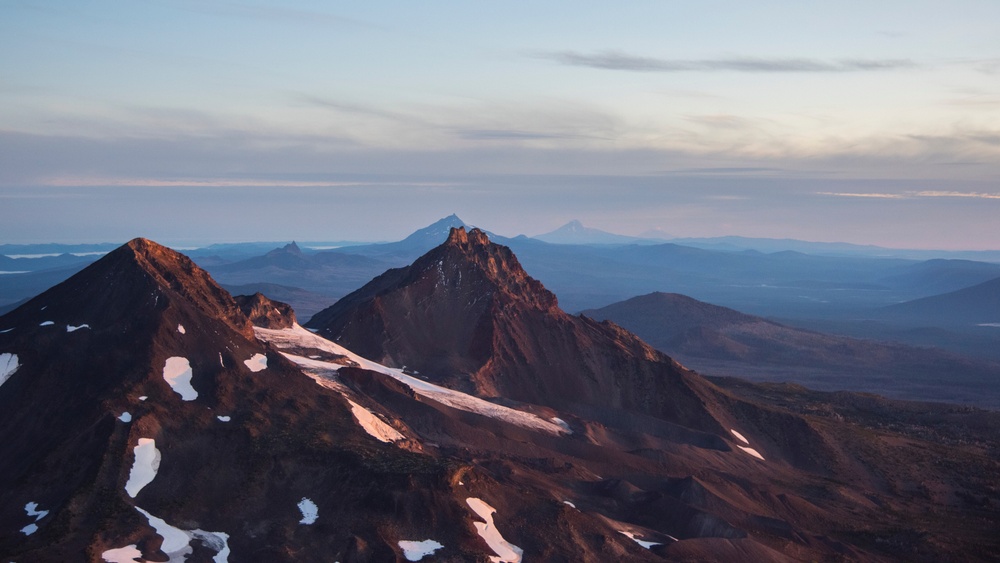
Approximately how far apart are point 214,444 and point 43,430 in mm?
10722

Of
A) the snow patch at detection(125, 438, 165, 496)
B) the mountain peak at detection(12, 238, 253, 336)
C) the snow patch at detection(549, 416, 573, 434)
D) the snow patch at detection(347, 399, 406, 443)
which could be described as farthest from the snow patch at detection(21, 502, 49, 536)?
the snow patch at detection(549, 416, 573, 434)

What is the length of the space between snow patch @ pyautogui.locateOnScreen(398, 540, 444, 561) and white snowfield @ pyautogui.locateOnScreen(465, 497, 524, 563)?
310cm

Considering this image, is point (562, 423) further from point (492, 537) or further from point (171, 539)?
point (171, 539)

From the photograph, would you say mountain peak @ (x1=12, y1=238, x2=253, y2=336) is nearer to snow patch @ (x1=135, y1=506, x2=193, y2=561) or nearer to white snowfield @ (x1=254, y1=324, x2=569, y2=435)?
Answer: white snowfield @ (x1=254, y1=324, x2=569, y2=435)

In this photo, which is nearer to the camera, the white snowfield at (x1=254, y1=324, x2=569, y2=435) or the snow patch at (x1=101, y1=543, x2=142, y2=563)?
the snow patch at (x1=101, y1=543, x2=142, y2=563)

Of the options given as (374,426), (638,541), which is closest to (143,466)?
(374,426)

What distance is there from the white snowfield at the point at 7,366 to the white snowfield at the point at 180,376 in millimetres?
9765

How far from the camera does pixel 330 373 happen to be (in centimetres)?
7644

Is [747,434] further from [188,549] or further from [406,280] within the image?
[188,549]

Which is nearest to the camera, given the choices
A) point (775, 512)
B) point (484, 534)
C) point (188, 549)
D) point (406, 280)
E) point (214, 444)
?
point (188, 549)

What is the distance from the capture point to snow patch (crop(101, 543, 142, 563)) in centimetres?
4350

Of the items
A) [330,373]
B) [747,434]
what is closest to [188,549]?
[330,373]

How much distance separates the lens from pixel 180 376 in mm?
61719

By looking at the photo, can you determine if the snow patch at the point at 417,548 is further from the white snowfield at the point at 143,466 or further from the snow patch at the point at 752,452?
the snow patch at the point at 752,452
